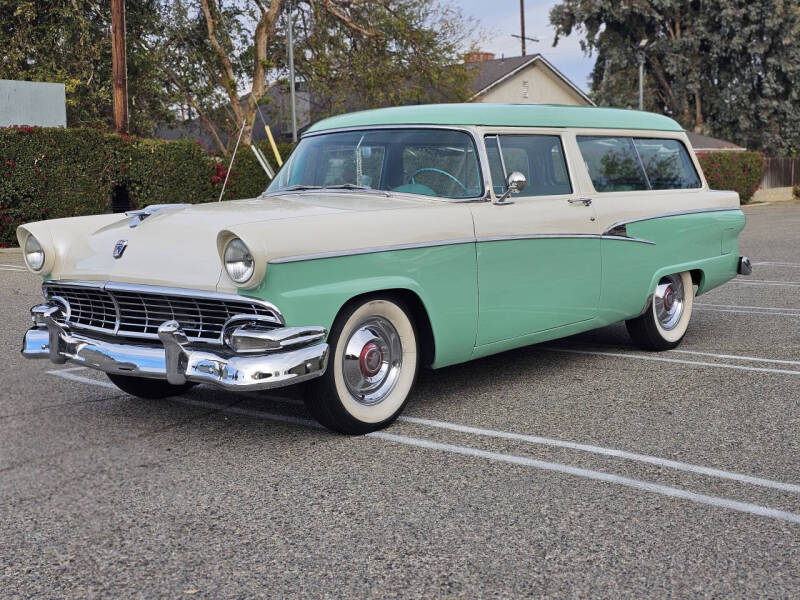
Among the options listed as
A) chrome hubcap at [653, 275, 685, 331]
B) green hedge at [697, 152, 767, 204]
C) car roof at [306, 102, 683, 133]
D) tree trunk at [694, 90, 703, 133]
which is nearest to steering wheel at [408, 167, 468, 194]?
car roof at [306, 102, 683, 133]

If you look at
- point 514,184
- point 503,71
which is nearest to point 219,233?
point 514,184

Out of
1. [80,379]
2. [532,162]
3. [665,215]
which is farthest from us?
[665,215]

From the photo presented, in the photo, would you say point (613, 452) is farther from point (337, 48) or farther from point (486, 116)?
point (337, 48)

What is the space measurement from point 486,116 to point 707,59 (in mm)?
43548

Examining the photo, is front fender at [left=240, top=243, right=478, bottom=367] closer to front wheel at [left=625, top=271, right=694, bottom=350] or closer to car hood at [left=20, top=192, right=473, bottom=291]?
car hood at [left=20, top=192, right=473, bottom=291]

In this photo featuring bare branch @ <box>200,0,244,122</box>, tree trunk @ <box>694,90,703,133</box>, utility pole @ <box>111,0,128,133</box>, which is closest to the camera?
utility pole @ <box>111,0,128,133</box>

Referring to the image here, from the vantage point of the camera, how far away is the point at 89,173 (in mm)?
18984

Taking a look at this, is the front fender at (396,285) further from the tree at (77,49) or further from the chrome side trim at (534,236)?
the tree at (77,49)

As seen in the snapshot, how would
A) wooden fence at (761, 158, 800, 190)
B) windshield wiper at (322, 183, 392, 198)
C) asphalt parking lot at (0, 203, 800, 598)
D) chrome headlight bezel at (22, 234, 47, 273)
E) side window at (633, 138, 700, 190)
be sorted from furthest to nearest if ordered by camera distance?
wooden fence at (761, 158, 800, 190), side window at (633, 138, 700, 190), windshield wiper at (322, 183, 392, 198), chrome headlight bezel at (22, 234, 47, 273), asphalt parking lot at (0, 203, 800, 598)

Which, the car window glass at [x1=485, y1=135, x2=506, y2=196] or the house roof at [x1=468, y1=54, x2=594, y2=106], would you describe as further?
the house roof at [x1=468, y1=54, x2=594, y2=106]

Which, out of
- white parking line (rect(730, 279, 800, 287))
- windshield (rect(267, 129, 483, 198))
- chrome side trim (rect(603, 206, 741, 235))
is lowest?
white parking line (rect(730, 279, 800, 287))

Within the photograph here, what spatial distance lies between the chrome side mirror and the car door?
39 millimetres

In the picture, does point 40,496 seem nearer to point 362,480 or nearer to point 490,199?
point 362,480

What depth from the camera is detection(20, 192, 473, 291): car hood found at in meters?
4.42
